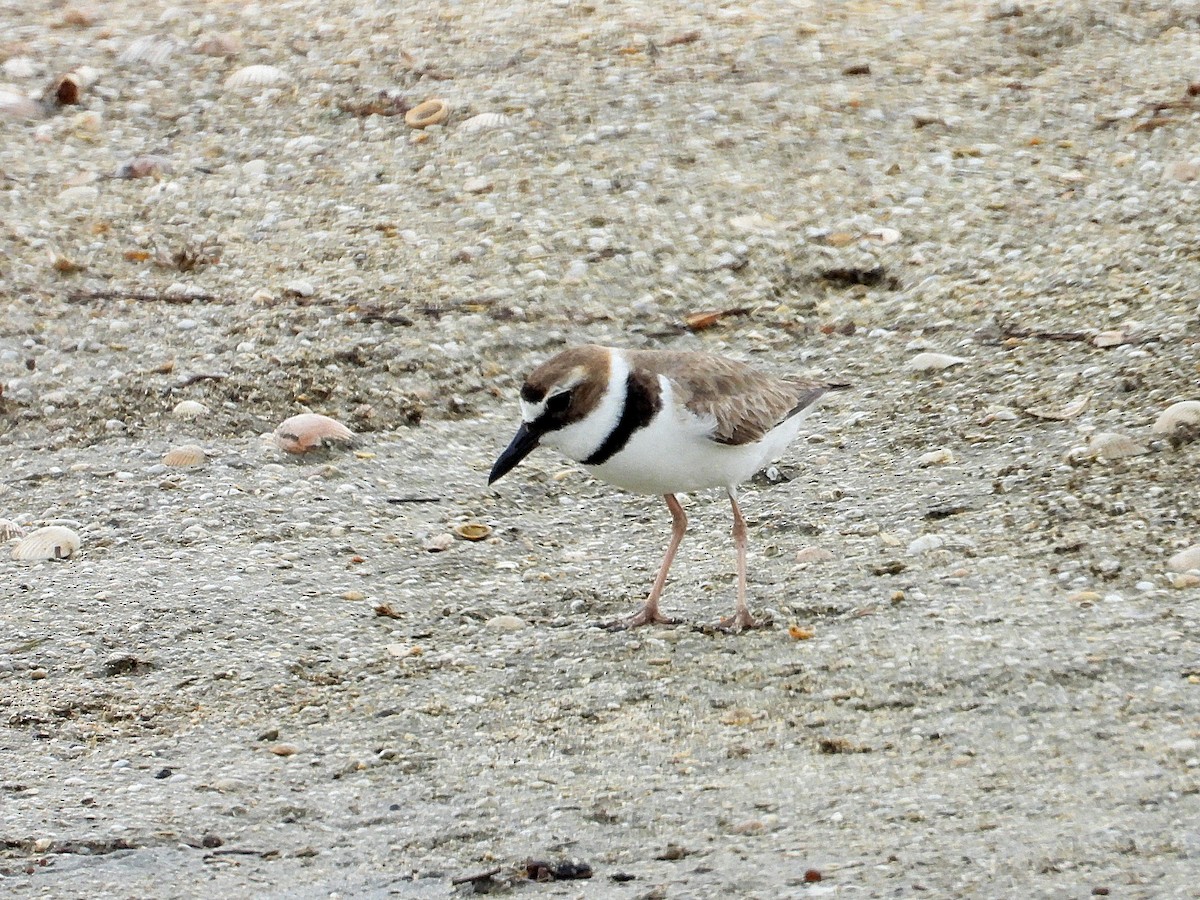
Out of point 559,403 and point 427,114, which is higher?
point 559,403

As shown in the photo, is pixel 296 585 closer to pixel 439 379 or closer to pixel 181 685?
pixel 181 685

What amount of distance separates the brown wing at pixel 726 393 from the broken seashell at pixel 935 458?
65 centimetres

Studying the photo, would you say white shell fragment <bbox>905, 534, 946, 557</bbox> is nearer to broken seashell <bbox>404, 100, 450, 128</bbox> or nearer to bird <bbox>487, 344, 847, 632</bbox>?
bird <bbox>487, 344, 847, 632</bbox>

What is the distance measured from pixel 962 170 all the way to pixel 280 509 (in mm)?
4095

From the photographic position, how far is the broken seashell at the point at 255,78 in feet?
29.6

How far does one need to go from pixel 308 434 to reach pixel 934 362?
246 cm

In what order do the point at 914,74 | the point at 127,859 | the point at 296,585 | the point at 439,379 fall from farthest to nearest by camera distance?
the point at 914,74 → the point at 439,379 → the point at 296,585 → the point at 127,859

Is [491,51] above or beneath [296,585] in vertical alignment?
above

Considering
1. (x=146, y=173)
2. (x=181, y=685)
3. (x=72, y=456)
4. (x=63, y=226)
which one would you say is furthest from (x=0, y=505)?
(x=146, y=173)

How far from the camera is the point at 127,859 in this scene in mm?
3467

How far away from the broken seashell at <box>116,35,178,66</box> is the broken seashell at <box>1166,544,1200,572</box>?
274 inches

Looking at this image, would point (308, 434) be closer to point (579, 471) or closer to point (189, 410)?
point (189, 410)

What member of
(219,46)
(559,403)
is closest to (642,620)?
(559,403)

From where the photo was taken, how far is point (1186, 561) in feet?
14.3
